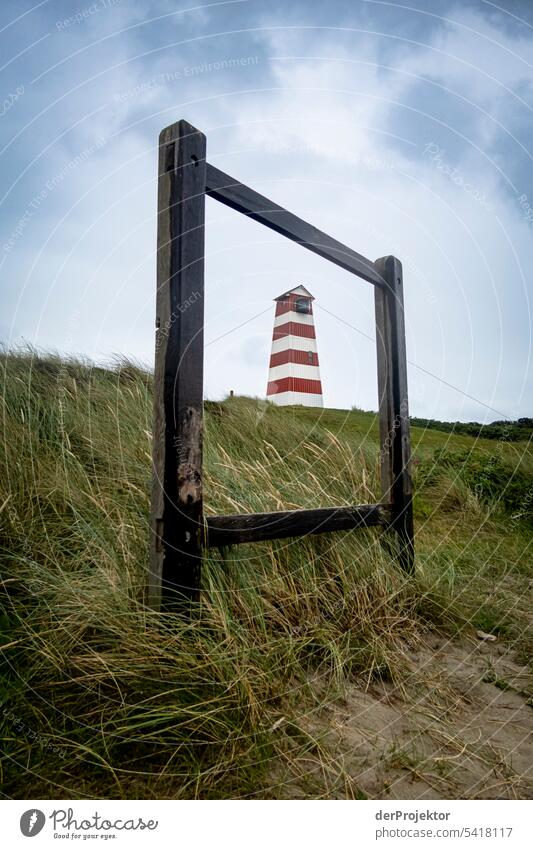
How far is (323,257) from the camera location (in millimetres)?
3918

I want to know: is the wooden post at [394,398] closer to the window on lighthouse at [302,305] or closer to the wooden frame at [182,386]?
the wooden frame at [182,386]

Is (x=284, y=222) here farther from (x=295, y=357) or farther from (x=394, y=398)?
(x=295, y=357)

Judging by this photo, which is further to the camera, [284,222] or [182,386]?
[284,222]

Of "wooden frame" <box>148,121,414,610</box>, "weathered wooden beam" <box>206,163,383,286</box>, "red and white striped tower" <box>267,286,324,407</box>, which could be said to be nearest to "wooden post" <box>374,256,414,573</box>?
"weathered wooden beam" <box>206,163,383,286</box>

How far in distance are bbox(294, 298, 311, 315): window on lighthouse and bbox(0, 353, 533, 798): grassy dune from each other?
38.7 feet

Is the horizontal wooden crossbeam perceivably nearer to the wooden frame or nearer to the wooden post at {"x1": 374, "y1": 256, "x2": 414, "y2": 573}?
the wooden frame

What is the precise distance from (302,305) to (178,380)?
574 inches

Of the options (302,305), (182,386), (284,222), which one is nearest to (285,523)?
(182,386)

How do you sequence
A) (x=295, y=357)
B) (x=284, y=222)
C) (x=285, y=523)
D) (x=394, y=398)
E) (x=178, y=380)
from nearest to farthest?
(x=178, y=380), (x=285, y=523), (x=284, y=222), (x=394, y=398), (x=295, y=357)

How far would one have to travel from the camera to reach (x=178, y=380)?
250 cm

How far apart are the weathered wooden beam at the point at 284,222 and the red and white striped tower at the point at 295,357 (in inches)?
462

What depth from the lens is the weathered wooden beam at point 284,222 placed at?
293cm

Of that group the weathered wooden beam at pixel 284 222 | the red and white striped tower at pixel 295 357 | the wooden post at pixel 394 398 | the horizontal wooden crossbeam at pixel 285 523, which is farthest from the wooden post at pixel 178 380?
the red and white striped tower at pixel 295 357
